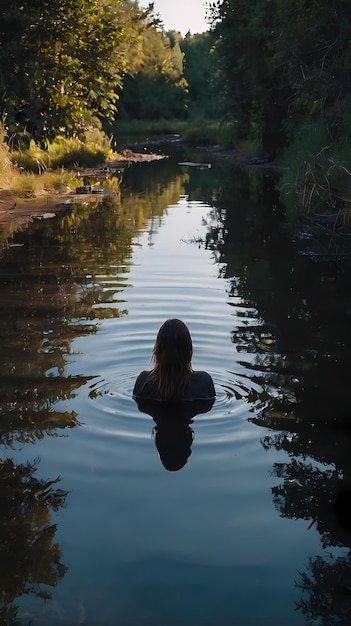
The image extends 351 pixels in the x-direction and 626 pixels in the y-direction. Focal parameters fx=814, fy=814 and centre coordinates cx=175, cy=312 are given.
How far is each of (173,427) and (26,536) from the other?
2.23 meters

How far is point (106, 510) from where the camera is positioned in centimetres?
555

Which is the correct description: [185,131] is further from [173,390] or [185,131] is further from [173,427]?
[173,427]

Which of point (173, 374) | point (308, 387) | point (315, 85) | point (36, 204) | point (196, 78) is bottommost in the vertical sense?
point (308, 387)

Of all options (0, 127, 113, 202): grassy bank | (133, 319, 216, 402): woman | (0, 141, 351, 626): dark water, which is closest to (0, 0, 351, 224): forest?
(0, 127, 113, 202): grassy bank

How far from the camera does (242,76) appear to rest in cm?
4544

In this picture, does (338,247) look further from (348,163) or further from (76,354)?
(76,354)

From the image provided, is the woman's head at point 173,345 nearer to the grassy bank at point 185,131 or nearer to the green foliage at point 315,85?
the green foliage at point 315,85

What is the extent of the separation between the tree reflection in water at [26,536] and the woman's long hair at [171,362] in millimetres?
1537

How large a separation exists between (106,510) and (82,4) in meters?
A: 30.5

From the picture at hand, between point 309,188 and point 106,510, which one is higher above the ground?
point 309,188

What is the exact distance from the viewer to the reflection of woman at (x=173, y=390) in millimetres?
7031

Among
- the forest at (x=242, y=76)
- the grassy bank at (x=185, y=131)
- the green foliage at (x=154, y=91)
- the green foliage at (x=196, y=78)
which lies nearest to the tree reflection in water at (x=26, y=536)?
the forest at (x=242, y=76)

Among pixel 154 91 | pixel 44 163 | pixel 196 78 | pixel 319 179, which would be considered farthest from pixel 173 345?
pixel 196 78

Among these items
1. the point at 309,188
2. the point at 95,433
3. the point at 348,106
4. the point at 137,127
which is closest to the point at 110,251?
the point at 309,188
